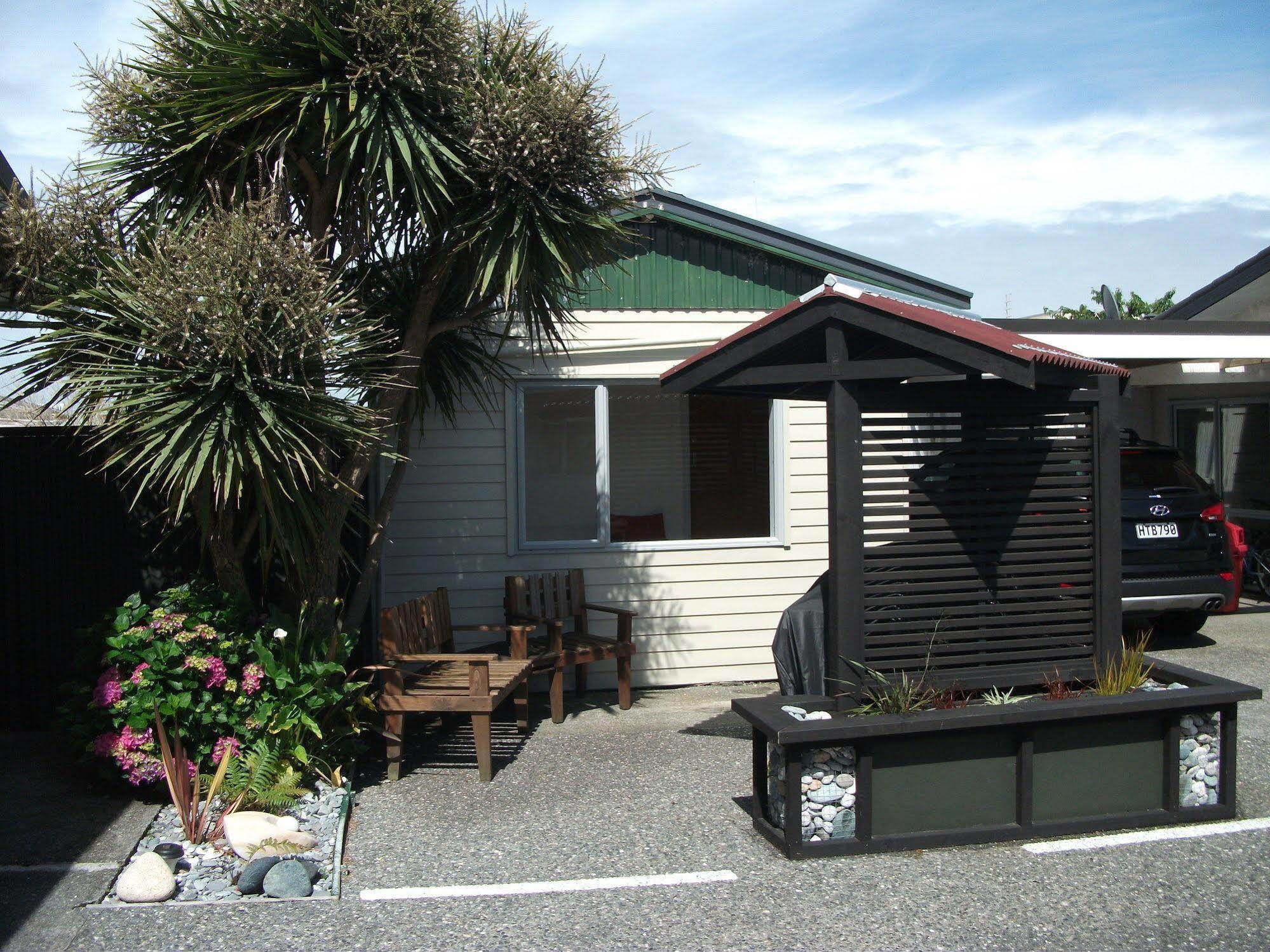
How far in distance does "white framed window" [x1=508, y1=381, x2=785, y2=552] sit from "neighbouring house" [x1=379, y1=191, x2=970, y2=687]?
0.03ft

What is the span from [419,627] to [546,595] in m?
1.23

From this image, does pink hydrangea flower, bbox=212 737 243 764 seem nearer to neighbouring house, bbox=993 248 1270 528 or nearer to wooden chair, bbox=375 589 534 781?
wooden chair, bbox=375 589 534 781

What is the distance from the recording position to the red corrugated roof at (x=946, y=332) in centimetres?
460

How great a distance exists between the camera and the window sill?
788 cm

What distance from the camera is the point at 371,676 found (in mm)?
6109

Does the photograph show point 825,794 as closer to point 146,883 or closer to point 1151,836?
point 1151,836

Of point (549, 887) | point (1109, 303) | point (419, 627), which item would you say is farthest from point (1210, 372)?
point (549, 887)

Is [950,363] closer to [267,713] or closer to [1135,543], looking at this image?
[267,713]

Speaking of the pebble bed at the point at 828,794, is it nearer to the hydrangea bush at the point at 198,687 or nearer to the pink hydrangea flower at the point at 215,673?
the hydrangea bush at the point at 198,687

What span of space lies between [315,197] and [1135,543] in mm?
6190

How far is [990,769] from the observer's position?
4.70m

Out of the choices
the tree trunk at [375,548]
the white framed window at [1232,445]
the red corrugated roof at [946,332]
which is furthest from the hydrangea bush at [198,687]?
the white framed window at [1232,445]

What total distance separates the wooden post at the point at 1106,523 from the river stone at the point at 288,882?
3.53m

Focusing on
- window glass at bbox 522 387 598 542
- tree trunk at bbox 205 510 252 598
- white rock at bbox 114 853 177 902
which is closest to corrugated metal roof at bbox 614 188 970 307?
window glass at bbox 522 387 598 542
